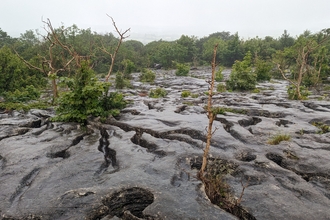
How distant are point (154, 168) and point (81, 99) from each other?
5186mm

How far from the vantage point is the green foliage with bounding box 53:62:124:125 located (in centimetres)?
980

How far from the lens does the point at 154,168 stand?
616 cm

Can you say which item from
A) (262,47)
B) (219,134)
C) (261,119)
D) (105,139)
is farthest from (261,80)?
(262,47)

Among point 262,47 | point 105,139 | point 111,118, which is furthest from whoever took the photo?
point 262,47

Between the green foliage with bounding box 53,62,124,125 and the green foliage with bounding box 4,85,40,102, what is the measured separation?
602 centimetres

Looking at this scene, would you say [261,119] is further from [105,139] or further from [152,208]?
[152,208]

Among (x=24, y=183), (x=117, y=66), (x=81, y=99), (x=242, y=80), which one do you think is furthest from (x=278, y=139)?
(x=117, y=66)

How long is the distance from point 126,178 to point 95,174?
2.66ft

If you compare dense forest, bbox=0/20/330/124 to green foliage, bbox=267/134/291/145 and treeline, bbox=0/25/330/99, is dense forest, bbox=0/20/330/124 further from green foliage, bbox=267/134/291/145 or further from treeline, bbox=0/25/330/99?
green foliage, bbox=267/134/291/145

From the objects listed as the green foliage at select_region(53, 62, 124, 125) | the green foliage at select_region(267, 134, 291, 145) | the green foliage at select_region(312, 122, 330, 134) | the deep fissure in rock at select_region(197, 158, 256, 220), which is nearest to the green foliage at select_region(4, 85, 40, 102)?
the green foliage at select_region(53, 62, 124, 125)

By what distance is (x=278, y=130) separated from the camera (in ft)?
29.4

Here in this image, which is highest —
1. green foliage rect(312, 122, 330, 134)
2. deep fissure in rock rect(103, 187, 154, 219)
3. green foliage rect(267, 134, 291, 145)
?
green foliage rect(267, 134, 291, 145)

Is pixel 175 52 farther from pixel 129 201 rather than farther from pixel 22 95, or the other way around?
pixel 129 201

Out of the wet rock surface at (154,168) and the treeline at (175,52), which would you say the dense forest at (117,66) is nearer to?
the treeline at (175,52)
